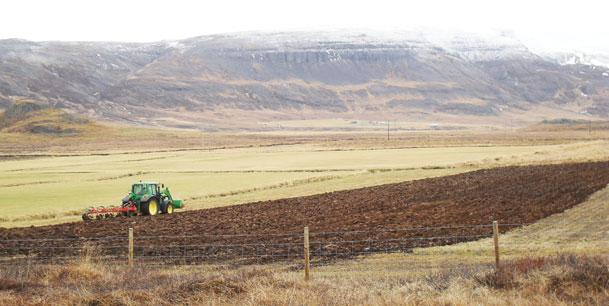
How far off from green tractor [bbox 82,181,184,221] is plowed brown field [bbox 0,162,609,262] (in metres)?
1.11

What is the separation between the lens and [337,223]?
32875mm

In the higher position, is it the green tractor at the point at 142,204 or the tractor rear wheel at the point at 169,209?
the green tractor at the point at 142,204

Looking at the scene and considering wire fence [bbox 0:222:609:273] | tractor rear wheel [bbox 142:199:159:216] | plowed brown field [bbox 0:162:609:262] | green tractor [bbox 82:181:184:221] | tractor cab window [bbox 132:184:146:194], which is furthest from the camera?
tractor cab window [bbox 132:184:146:194]

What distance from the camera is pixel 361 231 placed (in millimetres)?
28188

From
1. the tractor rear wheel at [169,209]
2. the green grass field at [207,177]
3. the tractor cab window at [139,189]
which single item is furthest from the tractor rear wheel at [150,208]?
the green grass field at [207,177]

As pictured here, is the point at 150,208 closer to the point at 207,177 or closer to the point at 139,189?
the point at 139,189

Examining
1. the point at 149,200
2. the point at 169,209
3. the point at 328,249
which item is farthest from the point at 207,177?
the point at 328,249

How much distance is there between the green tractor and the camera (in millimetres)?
40125

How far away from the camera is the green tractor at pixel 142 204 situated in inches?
1580

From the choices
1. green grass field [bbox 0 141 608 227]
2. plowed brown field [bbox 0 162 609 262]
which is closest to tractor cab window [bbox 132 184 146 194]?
plowed brown field [bbox 0 162 609 262]

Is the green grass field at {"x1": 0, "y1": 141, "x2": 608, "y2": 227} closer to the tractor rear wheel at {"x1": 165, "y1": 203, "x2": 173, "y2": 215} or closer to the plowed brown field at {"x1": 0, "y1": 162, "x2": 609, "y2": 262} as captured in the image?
the tractor rear wheel at {"x1": 165, "y1": 203, "x2": 173, "y2": 215}

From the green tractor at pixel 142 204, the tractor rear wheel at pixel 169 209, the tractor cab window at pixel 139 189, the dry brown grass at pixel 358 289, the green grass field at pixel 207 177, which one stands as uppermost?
the dry brown grass at pixel 358 289

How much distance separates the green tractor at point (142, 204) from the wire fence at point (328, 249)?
8390 millimetres

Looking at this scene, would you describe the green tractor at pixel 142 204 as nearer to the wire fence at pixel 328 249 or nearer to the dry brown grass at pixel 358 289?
the wire fence at pixel 328 249
